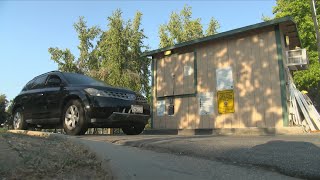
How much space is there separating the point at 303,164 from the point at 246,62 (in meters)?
12.2

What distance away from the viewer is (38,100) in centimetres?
1063

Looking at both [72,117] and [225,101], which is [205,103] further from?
[72,117]

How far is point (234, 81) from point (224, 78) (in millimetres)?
551

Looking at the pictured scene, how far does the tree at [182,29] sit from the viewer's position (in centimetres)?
4741

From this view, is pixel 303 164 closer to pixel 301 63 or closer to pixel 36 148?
pixel 36 148

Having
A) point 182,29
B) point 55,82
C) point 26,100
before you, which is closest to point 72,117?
point 55,82

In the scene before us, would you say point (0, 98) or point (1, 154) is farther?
point (0, 98)

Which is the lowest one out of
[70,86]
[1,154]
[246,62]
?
[1,154]

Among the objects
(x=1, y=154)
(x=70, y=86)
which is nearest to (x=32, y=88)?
→ (x=70, y=86)

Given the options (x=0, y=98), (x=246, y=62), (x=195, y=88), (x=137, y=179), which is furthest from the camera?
(x=0, y=98)

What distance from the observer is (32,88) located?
1131 centimetres

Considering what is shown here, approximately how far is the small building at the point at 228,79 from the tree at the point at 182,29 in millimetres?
27298

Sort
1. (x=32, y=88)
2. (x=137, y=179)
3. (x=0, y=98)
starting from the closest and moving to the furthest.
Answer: (x=137, y=179) → (x=32, y=88) → (x=0, y=98)

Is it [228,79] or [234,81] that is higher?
[228,79]
